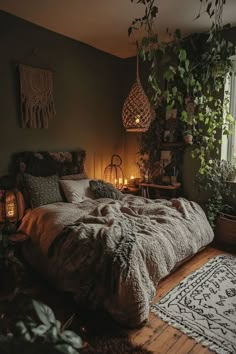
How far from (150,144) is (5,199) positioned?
2.34 meters

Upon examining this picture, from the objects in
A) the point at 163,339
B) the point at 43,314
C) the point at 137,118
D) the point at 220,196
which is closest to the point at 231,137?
the point at 220,196

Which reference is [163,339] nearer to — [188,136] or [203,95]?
[188,136]

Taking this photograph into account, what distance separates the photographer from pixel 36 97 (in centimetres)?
321

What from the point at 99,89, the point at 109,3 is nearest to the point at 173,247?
the point at 109,3

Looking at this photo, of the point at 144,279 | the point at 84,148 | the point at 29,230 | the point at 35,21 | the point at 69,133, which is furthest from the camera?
the point at 84,148

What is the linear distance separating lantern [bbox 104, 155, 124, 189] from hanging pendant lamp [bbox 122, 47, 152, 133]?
1394 mm

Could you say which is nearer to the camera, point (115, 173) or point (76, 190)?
point (76, 190)

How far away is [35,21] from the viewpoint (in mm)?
3078

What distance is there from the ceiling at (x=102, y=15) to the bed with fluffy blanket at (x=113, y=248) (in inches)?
83.2

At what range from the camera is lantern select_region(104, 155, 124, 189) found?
14.2 ft

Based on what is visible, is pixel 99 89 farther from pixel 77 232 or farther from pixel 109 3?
pixel 77 232

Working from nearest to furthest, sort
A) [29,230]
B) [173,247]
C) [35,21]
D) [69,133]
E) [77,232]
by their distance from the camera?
[77,232] < [173,247] < [29,230] < [35,21] < [69,133]

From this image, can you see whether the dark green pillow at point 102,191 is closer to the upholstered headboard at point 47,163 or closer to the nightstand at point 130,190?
the upholstered headboard at point 47,163

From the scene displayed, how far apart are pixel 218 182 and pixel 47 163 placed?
2243 mm
